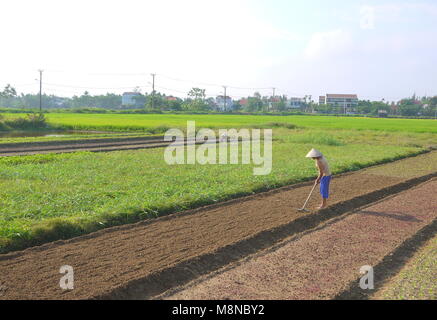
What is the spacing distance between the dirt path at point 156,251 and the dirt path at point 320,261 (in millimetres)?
578

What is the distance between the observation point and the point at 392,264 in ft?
23.4

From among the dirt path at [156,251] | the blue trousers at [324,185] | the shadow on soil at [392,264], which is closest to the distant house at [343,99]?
the blue trousers at [324,185]

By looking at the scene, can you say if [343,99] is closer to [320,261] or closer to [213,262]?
[320,261]

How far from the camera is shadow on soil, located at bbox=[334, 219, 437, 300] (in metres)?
5.89

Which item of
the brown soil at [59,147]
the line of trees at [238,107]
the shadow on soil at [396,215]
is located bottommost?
the shadow on soil at [396,215]

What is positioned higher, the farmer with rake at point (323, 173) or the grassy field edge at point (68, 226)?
the farmer with rake at point (323, 173)

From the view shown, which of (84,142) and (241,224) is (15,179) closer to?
(241,224)

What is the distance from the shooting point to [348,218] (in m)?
9.86

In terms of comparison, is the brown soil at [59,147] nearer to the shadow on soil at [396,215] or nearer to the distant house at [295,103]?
the shadow on soil at [396,215]

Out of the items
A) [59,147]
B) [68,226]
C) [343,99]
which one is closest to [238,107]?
[343,99]

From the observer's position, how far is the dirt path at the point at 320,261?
5.76m

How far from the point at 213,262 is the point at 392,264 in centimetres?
275
